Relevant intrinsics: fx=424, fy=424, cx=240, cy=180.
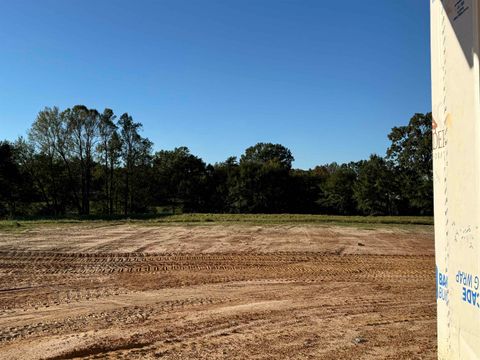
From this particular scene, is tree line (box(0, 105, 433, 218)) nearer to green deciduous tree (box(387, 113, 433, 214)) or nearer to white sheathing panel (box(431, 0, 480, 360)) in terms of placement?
green deciduous tree (box(387, 113, 433, 214))

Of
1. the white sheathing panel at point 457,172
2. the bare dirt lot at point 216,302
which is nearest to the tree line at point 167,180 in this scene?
the bare dirt lot at point 216,302

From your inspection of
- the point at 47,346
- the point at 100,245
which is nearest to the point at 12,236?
the point at 100,245

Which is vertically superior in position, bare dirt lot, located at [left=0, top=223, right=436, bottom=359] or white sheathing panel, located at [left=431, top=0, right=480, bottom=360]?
white sheathing panel, located at [left=431, top=0, right=480, bottom=360]

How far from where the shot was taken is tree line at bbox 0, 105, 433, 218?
48625mm

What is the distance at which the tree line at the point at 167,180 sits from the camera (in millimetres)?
Result: 48625

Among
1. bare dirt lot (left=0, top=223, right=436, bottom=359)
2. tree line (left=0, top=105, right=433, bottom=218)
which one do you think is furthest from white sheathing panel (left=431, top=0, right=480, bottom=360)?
tree line (left=0, top=105, right=433, bottom=218)

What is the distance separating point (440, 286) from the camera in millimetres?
2783

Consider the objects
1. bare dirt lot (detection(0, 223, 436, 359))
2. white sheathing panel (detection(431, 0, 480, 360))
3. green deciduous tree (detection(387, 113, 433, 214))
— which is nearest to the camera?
white sheathing panel (detection(431, 0, 480, 360))

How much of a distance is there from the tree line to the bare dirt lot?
1399 inches

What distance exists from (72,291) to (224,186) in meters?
51.2

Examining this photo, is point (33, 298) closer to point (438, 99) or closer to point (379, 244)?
point (438, 99)

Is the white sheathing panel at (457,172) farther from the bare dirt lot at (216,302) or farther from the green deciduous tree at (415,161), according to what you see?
the green deciduous tree at (415,161)

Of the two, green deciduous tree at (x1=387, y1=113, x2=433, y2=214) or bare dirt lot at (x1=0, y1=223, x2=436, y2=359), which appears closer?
bare dirt lot at (x1=0, y1=223, x2=436, y2=359)

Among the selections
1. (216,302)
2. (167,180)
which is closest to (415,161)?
(167,180)
